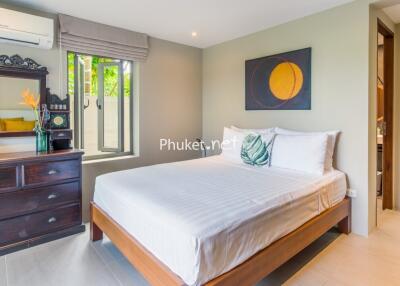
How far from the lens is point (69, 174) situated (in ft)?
8.60

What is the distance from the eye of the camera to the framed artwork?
2.95 metres

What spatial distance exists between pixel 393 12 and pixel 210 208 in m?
2.91

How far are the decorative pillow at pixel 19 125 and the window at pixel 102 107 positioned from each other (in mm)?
506

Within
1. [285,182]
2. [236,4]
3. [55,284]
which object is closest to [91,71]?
[236,4]

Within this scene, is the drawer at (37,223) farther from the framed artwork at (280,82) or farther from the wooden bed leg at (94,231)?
the framed artwork at (280,82)

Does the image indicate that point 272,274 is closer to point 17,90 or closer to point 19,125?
point 19,125

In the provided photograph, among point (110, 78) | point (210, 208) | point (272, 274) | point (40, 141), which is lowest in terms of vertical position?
point (272, 274)

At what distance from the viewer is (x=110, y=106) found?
3.64m

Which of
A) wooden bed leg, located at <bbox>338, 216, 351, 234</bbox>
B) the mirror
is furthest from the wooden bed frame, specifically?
the mirror

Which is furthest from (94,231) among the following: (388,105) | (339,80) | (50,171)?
(388,105)

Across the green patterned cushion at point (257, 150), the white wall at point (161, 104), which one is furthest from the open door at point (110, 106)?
the green patterned cushion at point (257, 150)

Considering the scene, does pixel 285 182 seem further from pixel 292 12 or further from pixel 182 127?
pixel 182 127

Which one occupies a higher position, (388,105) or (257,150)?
(388,105)

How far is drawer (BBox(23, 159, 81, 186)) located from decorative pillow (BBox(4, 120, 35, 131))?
566 mm
